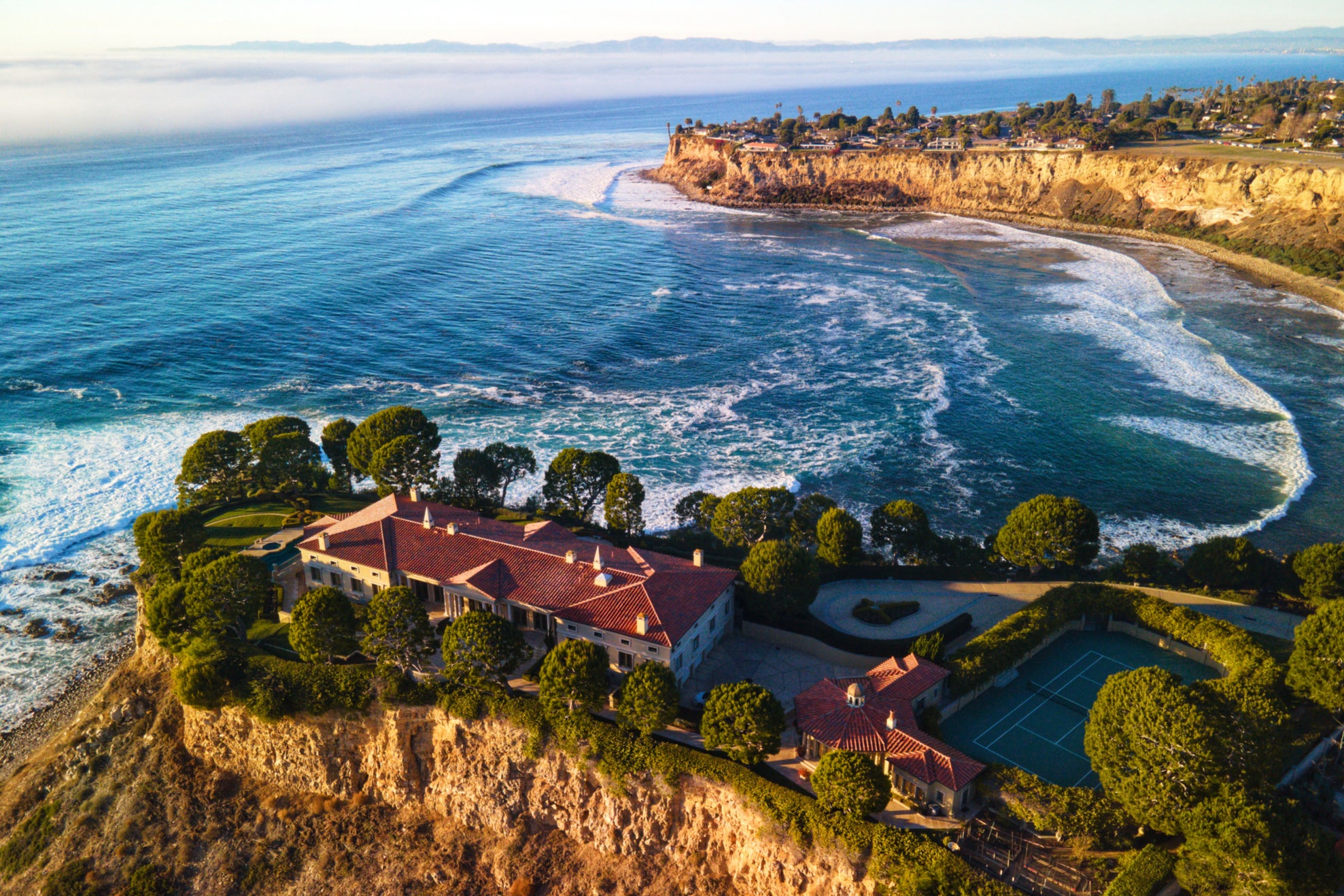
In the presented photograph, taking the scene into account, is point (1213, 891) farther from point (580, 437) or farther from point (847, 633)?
point (580, 437)

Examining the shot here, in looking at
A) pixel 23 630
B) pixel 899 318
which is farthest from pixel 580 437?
pixel 899 318

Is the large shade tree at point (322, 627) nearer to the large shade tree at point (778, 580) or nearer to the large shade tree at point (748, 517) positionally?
the large shade tree at point (778, 580)

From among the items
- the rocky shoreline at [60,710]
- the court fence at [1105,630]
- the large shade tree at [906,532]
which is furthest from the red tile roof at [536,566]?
the rocky shoreline at [60,710]

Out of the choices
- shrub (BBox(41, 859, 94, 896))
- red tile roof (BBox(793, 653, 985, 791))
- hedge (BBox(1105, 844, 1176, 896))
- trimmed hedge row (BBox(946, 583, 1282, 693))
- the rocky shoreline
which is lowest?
shrub (BBox(41, 859, 94, 896))

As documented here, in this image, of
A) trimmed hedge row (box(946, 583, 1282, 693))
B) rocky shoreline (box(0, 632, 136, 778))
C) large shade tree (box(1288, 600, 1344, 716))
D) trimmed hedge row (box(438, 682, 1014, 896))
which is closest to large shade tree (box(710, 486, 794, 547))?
trimmed hedge row (box(946, 583, 1282, 693))

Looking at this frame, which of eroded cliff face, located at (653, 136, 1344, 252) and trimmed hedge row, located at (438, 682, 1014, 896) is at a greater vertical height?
eroded cliff face, located at (653, 136, 1344, 252)

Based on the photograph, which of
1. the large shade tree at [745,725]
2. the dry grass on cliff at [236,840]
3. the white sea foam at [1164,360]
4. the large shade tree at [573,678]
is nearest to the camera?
the large shade tree at [745,725]

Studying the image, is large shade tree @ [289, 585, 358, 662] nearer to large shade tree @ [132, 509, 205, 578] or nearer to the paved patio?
large shade tree @ [132, 509, 205, 578]
